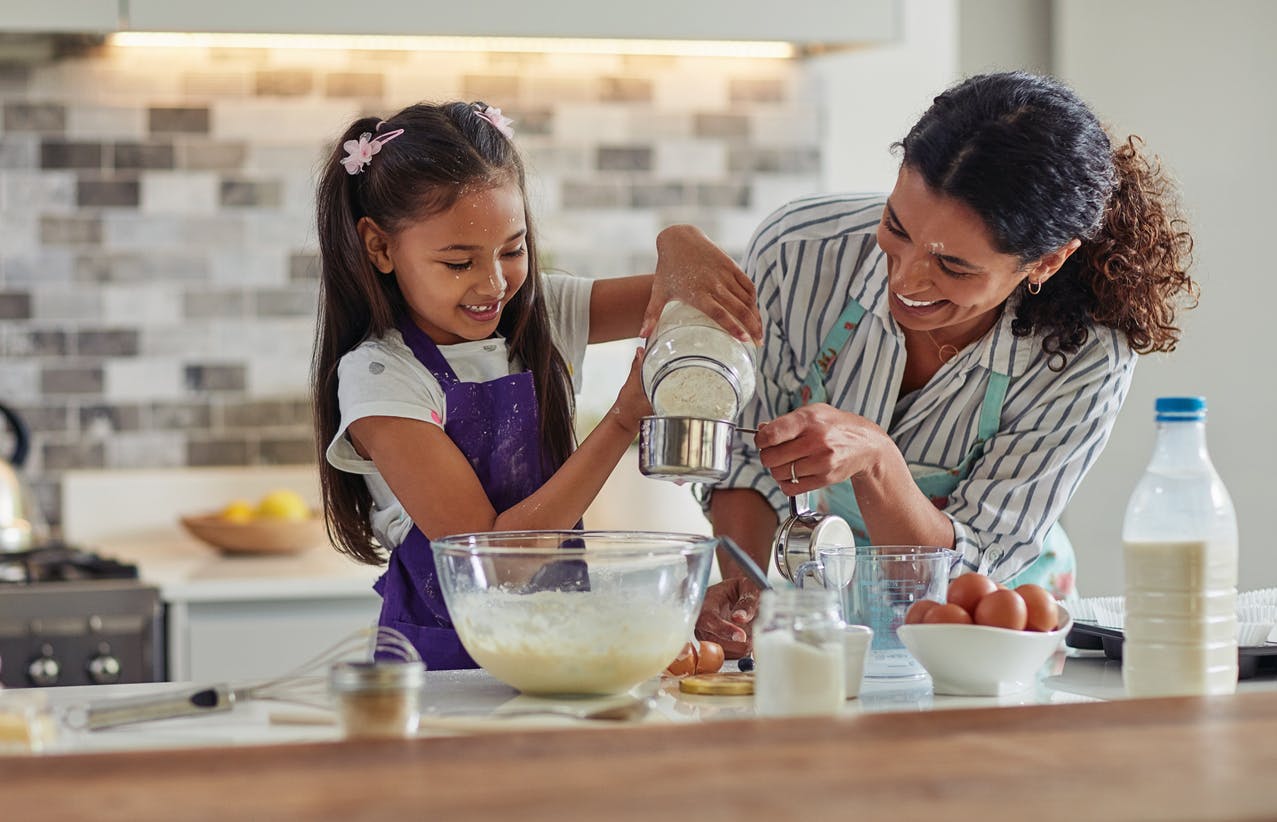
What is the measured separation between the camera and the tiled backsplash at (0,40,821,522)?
3.07 meters

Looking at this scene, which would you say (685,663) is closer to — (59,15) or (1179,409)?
(1179,409)

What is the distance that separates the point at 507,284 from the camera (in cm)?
162

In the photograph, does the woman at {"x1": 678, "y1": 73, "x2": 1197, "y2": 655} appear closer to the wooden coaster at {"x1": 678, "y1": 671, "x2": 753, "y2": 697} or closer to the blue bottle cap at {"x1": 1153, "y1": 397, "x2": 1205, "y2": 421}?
the wooden coaster at {"x1": 678, "y1": 671, "x2": 753, "y2": 697}

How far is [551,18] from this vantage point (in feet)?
9.37

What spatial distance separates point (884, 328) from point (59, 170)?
6.71 ft

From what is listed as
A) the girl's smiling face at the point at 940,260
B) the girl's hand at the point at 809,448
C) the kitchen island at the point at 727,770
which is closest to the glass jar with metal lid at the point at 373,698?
the kitchen island at the point at 727,770

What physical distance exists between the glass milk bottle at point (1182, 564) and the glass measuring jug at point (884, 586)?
0.20 metres

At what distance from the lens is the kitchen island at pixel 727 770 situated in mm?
825

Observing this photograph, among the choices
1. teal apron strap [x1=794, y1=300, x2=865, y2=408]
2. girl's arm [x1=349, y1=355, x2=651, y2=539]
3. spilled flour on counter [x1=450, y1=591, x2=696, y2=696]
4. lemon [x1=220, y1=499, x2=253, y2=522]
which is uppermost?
teal apron strap [x1=794, y1=300, x2=865, y2=408]

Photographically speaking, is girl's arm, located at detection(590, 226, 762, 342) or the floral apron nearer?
girl's arm, located at detection(590, 226, 762, 342)

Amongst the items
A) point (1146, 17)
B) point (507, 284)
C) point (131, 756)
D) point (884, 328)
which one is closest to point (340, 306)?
point (507, 284)

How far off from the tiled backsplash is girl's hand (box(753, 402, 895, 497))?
154cm

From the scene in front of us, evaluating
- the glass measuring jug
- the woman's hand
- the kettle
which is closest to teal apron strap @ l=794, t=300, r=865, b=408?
the woman's hand

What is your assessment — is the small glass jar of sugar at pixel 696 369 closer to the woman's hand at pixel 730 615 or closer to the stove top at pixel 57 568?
the woman's hand at pixel 730 615
